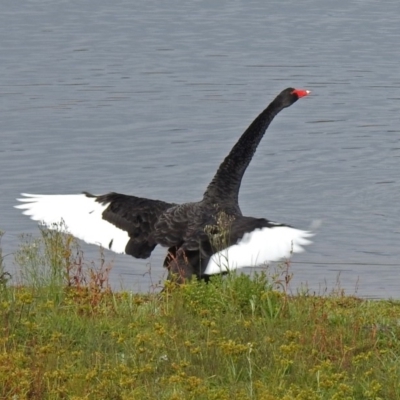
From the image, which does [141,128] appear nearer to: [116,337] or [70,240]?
[70,240]

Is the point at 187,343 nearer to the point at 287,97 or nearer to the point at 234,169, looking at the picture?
the point at 234,169

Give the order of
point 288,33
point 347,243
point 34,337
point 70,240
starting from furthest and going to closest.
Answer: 1. point 288,33
2. point 347,243
3. point 70,240
4. point 34,337

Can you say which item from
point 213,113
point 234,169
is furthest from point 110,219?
point 213,113

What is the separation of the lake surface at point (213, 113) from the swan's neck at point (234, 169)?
88 centimetres

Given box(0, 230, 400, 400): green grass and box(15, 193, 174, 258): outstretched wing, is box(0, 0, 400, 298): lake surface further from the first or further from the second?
box(0, 230, 400, 400): green grass

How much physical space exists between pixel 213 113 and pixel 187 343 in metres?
11.4

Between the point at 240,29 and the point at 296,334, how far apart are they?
17680 millimetres

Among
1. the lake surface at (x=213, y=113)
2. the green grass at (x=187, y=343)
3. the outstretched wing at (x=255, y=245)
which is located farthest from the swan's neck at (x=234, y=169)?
the green grass at (x=187, y=343)

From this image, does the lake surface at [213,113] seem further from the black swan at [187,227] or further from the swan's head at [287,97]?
the swan's head at [287,97]

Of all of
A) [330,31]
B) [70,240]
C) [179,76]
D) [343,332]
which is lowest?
[343,332]

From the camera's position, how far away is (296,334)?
5.91 meters

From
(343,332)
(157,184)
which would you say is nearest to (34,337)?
(343,332)

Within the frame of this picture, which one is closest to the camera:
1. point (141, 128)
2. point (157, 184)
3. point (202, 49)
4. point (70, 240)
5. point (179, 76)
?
point (70, 240)

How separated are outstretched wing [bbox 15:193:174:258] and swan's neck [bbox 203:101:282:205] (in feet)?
1.46
